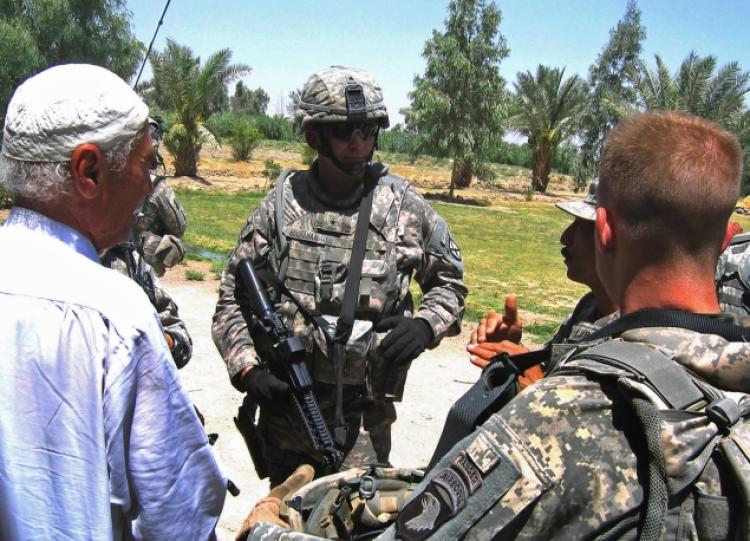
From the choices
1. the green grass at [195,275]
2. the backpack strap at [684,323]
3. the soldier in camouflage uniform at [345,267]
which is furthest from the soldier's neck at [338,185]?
the green grass at [195,275]

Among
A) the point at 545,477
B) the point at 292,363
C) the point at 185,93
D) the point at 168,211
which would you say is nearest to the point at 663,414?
the point at 545,477

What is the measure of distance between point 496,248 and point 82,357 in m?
16.5

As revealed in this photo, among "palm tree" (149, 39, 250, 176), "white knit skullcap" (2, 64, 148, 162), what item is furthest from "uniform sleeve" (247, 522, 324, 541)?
"palm tree" (149, 39, 250, 176)

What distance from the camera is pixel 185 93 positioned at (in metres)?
29.1

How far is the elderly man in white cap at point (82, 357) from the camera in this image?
1.43 m

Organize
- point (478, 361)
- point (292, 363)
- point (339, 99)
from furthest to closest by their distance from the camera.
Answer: point (339, 99)
point (292, 363)
point (478, 361)

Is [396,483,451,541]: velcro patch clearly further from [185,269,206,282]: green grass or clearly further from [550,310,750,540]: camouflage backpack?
[185,269,206,282]: green grass

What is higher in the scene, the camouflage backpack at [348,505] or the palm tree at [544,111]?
the palm tree at [544,111]

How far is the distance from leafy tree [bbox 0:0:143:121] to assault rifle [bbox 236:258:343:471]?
23293 millimetres

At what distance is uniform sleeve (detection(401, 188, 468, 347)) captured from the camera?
333 cm

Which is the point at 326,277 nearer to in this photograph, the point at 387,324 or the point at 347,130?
the point at 387,324

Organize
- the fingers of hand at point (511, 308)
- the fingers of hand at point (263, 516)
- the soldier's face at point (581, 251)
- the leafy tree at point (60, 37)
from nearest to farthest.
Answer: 1. the fingers of hand at point (263, 516)
2. the fingers of hand at point (511, 308)
3. the soldier's face at point (581, 251)
4. the leafy tree at point (60, 37)

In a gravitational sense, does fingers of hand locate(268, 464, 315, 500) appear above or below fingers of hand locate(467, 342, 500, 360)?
below

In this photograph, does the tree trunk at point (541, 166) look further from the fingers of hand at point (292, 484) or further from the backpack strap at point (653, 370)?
the backpack strap at point (653, 370)
